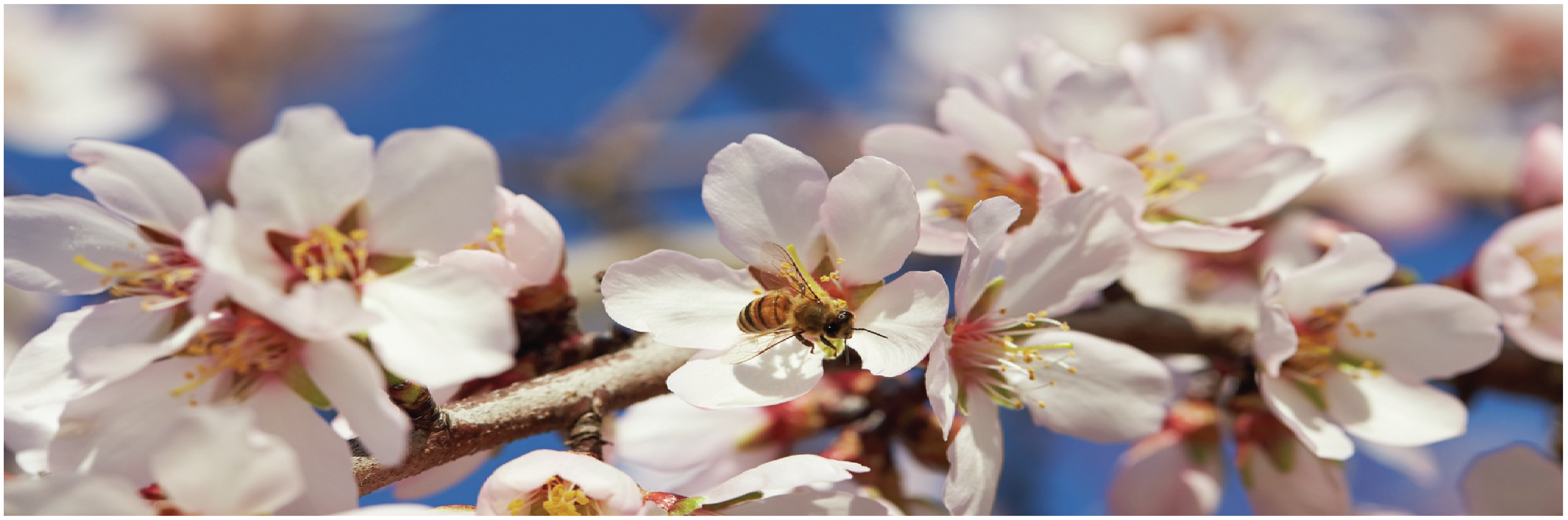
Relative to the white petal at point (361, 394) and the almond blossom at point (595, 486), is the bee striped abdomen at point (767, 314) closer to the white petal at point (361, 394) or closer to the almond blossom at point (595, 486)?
the almond blossom at point (595, 486)

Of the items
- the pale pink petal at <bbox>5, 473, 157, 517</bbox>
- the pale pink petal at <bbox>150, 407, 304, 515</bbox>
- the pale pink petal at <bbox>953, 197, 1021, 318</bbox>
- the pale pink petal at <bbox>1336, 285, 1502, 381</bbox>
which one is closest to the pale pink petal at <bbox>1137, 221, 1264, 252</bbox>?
the pale pink petal at <bbox>1336, 285, 1502, 381</bbox>

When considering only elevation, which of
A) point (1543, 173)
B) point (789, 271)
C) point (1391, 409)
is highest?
point (789, 271)

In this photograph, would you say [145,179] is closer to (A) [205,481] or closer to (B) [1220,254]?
(A) [205,481]

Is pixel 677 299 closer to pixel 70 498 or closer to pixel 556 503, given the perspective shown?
pixel 556 503

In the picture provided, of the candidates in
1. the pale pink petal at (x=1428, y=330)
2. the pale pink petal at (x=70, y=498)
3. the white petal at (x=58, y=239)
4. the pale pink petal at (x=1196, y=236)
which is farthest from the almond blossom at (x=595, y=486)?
the pale pink petal at (x=1428, y=330)

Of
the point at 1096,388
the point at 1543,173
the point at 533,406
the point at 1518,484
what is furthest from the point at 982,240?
the point at 1543,173
